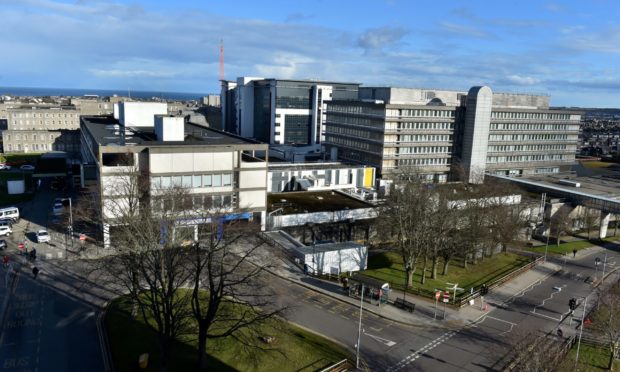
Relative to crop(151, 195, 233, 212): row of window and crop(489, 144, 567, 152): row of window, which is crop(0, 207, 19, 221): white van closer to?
crop(151, 195, 233, 212): row of window

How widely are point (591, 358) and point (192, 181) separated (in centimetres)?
4031

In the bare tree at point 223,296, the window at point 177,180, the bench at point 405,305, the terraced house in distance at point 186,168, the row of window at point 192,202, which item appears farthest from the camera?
the window at point 177,180

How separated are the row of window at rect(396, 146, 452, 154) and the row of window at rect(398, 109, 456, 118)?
574 cm

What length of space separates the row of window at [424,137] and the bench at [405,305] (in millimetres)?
46051

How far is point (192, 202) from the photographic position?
1757 inches

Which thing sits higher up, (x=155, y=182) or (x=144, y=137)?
(x=144, y=137)

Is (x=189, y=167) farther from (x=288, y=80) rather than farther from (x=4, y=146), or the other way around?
(x=4, y=146)

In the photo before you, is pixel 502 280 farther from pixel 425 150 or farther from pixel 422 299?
pixel 425 150

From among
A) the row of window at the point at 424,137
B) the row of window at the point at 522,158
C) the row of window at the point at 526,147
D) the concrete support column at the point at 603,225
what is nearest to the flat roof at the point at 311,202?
the row of window at the point at 424,137

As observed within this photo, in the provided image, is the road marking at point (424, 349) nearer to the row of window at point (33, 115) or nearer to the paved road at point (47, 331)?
the paved road at point (47, 331)

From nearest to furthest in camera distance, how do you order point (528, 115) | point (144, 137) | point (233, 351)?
1. point (233, 351)
2. point (144, 137)
3. point (528, 115)

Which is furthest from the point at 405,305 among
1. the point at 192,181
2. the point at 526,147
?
the point at 526,147

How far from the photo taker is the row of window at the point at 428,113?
262ft

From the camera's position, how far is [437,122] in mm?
84438
